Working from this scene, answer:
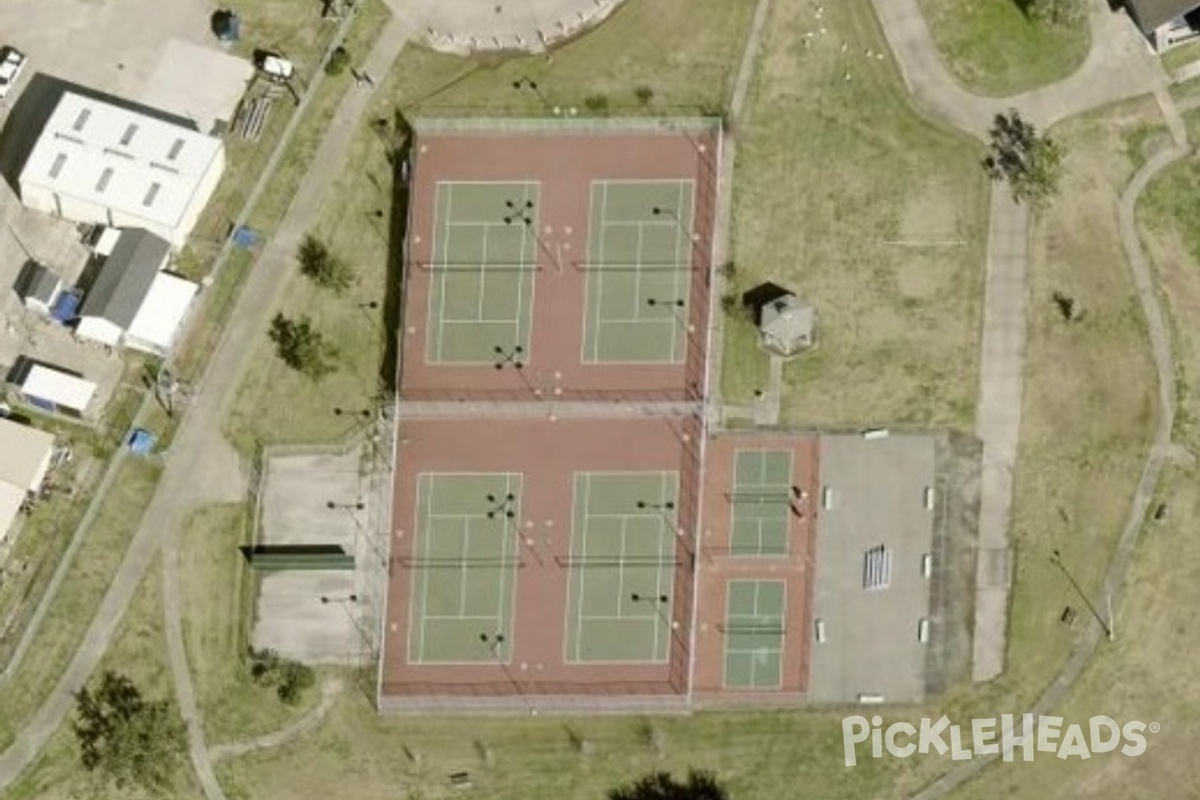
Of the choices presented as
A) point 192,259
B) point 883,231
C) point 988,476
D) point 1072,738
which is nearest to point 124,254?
point 192,259

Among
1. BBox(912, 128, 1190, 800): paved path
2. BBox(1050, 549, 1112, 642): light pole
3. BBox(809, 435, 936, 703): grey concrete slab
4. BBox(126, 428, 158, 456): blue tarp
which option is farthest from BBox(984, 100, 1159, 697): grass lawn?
BBox(126, 428, 158, 456): blue tarp

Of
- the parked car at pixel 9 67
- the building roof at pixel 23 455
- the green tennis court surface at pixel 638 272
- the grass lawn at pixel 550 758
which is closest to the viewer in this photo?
the grass lawn at pixel 550 758

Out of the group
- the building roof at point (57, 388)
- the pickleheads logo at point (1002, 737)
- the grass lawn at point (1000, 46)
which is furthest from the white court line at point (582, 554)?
→ the grass lawn at point (1000, 46)

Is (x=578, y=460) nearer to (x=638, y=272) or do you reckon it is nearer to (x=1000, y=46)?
(x=638, y=272)

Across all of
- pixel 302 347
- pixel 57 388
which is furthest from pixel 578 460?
pixel 57 388

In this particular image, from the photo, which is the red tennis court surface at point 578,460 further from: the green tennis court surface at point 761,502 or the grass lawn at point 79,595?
the grass lawn at point 79,595

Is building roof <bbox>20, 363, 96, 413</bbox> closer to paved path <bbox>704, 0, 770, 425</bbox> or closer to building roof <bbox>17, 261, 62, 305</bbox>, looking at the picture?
building roof <bbox>17, 261, 62, 305</bbox>

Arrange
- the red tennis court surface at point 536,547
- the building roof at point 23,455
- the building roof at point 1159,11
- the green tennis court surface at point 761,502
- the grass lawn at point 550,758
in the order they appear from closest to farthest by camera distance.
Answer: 1. the grass lawn at point 550,758
2. the red tennis court surface at point 536,547
3. the building roof at point 23,455
4. the green tennis court surface at point 761,502
5. the building roof at point 1159,11
